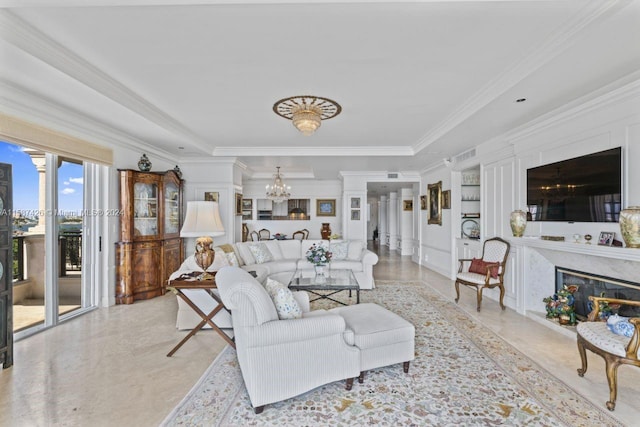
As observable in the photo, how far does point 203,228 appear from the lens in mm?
3201

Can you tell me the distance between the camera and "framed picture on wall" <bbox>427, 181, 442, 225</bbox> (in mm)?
6941

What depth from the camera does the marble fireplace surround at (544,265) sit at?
307cm

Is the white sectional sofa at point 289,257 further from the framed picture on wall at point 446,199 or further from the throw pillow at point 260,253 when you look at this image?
the framed picture on wall at point 446,199

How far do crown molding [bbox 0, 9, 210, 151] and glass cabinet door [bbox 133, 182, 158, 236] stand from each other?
1.44 meters

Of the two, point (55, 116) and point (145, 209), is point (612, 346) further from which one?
point (145, 209)

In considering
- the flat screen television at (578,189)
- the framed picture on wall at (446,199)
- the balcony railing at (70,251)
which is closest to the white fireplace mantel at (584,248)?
the flat screen television at (578,189)

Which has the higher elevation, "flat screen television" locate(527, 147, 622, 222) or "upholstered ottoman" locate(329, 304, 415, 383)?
"flat screen television" locate(527, 147, 622, 222)

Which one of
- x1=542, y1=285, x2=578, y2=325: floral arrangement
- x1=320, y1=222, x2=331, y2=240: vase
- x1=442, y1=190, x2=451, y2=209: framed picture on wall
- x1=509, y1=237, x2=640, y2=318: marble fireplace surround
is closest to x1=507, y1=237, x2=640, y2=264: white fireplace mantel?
x1=509, y1=237, x2=640, y2=318: marble fireplace surround

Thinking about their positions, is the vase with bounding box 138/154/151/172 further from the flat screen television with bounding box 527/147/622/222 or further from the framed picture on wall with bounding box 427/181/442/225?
the framed picture on wall with bounding box 427/181/442/225

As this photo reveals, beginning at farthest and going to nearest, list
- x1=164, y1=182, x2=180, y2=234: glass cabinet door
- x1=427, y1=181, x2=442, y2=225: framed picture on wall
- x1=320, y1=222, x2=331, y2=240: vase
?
x1=320, y1=222, x2=331, y2=240: vase < x1=427, y1=181, x2=442, y2=225: framed picture on wall < x1=164, y1=182, x2=180, y2=234: glass cabinet door

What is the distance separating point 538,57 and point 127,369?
14.0ft

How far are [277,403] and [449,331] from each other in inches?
86.3

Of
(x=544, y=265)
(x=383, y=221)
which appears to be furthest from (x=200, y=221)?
(x=383, y=221)

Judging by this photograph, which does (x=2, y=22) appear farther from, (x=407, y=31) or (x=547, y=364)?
(x=547, y=364)
